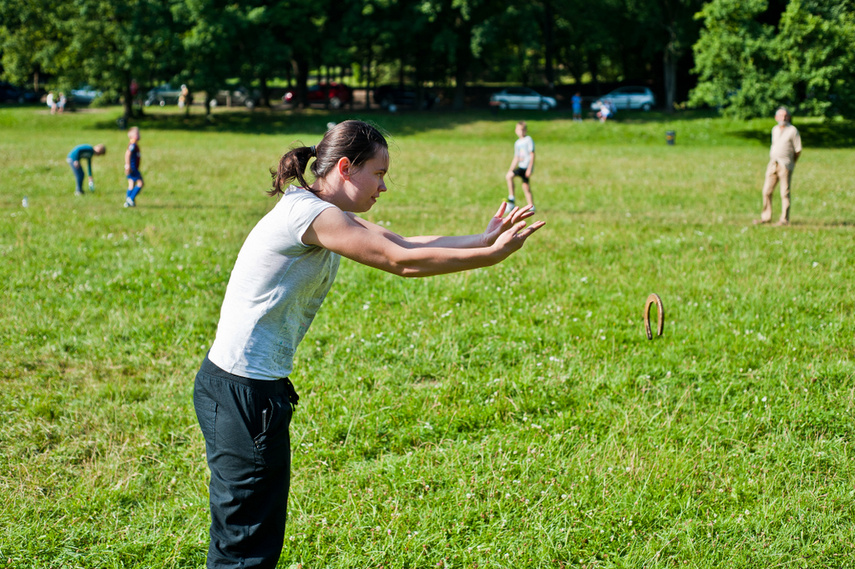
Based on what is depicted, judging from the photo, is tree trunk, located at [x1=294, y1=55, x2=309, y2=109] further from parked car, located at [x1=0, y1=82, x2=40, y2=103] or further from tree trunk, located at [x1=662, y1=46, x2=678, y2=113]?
parked car, located at [x1=0, y1=82, x2=40, y2=103]

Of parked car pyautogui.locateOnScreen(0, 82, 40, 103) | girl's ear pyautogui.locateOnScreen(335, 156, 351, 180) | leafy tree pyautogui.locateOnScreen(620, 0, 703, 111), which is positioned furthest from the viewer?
parked car pyautogui.locateOnScreen(0, 82, 40, 103)

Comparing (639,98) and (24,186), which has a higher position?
(639,98)

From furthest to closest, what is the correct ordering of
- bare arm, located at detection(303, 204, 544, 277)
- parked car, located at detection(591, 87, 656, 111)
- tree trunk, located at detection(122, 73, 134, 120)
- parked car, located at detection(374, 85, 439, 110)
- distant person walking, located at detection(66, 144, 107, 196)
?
parked car, located at detection(374, 85, 439, 110), parked car, located at detection(591, 87, 656, 111), tree trunk, located at detection(122, 73, 134, 120), distant person walking, located at detection(66, 144, 107, 196), bare arm, located at detection(303, 204, 544, 277)

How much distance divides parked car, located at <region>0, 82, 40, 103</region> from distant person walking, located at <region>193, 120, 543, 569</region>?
6450 cm

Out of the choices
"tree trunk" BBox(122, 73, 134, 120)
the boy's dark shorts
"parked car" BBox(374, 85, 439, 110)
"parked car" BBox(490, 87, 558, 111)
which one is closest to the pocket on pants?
the boy's dark shorts

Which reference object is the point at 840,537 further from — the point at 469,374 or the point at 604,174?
the point at 604,174

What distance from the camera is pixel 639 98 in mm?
48594

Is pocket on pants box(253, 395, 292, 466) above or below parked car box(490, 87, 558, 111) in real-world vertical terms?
below

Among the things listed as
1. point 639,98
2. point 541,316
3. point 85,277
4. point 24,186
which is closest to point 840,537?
point 541,316

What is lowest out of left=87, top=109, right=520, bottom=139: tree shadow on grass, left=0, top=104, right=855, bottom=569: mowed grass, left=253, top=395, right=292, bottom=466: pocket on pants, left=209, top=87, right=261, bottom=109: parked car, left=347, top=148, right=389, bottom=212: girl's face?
left=0, top=104, right=855, bottom=569: mowed grass

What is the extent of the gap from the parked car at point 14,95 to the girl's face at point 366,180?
64601 mm

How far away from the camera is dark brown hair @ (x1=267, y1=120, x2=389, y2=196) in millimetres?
2826

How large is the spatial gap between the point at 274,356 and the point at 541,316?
15.3 ft

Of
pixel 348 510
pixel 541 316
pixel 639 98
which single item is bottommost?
pixel 348 510
